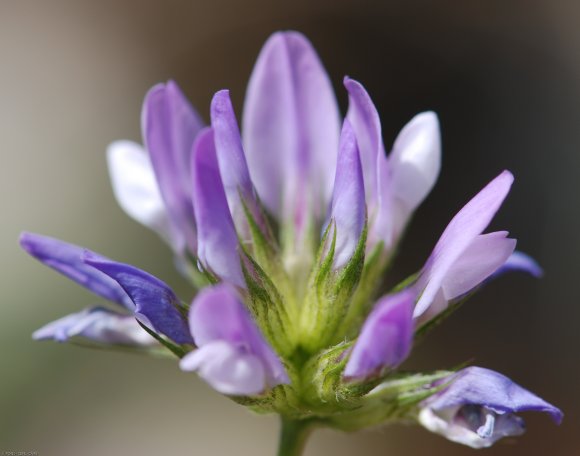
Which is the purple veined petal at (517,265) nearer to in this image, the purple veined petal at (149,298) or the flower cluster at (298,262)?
the flower cluster at (298,262)

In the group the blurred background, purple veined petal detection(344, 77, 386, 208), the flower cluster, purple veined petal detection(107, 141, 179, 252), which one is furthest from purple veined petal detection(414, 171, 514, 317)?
the blurred background

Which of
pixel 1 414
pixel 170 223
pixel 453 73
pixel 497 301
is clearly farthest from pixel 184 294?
pixel 170 223

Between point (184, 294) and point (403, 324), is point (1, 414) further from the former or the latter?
point (403, 324)

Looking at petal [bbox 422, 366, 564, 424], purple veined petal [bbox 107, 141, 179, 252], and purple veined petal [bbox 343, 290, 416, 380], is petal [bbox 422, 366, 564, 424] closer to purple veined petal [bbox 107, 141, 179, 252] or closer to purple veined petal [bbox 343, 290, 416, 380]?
purple veined petal [bbox 343, 290, 416, 380]

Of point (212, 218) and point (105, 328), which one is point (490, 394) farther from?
point (105, 328)

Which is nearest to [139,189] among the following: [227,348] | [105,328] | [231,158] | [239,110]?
[105,328]

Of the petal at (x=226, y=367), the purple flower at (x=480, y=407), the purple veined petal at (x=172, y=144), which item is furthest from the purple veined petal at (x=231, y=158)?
the purple flower at (x=480, y=407)
